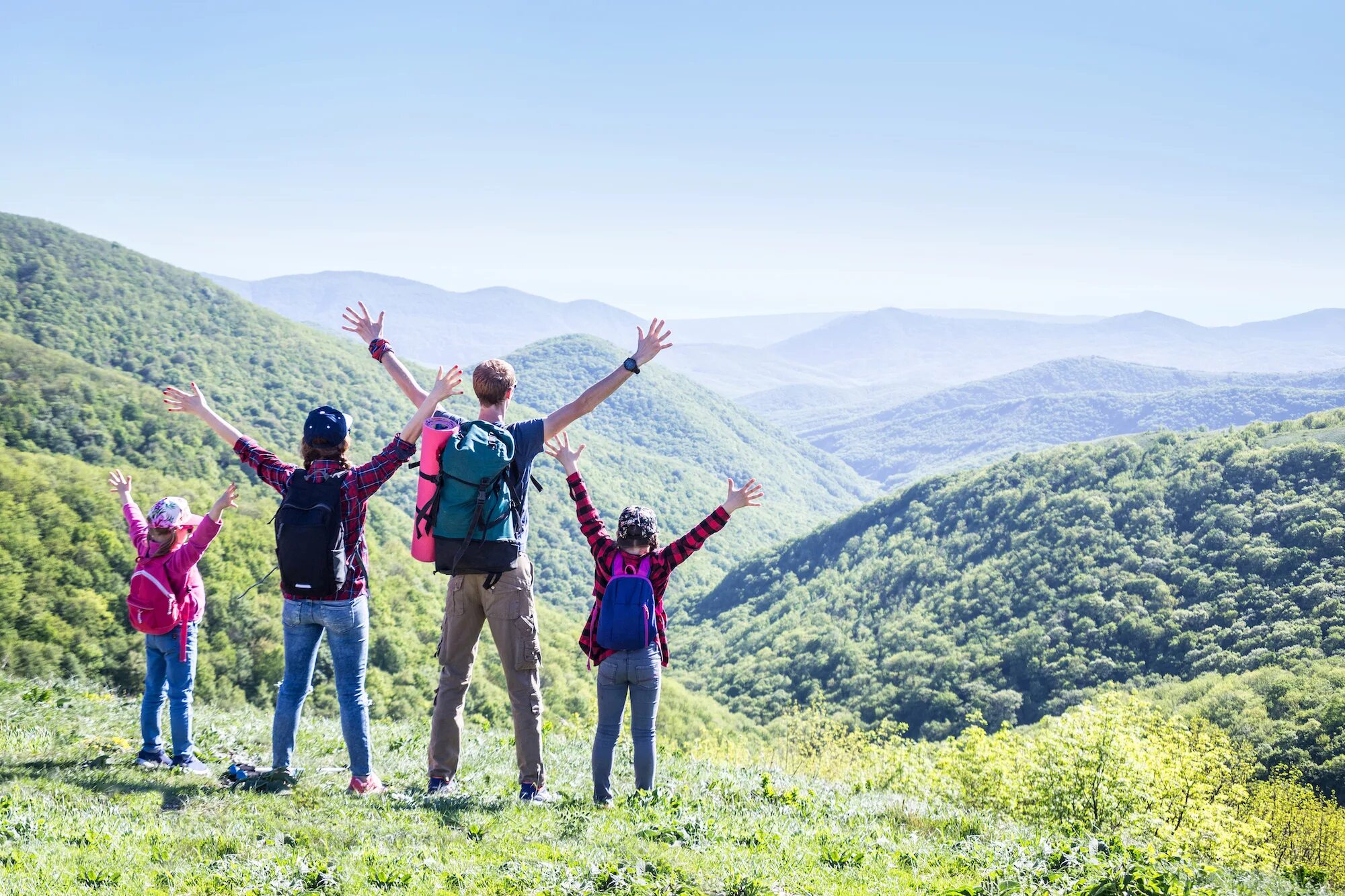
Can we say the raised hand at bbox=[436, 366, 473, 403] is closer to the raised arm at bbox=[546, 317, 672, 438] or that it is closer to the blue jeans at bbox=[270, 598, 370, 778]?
the raised arm at bbox=[546, 317, 672, 438]

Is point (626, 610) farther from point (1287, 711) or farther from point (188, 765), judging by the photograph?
point (1287, 711)

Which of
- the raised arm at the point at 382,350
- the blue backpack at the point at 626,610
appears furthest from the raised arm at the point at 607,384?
the blue backpack at the point at 626,610

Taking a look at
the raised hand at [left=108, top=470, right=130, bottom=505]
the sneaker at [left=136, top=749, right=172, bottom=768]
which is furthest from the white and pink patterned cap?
the sneaker at [left=136, top=749, right=172, bottom=768]

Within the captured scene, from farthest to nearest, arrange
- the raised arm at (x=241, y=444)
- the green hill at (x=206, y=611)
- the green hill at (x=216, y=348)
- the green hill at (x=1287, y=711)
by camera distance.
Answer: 1. the green hill at (x=216, y=348)
2. the green hill at (x=1287, y=711)
3. the green hill at (x=206, y=611)
4. the raised arm at (x=241, y=444)

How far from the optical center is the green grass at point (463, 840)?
15.0 ft

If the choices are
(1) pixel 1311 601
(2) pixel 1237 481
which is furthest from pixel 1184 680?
(2) pixel 1237 481

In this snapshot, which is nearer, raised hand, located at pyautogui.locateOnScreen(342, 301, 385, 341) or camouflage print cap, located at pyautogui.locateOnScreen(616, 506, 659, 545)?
camouflage print cap, located at pyautogui.locateOnScreen(616, 506, 659, 545)

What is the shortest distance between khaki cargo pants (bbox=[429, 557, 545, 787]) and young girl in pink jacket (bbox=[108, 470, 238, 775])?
2.09 meters

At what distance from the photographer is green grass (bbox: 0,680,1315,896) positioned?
4574mm

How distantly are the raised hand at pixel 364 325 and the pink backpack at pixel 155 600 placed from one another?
7.78 ft

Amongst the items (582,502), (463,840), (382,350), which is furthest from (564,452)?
(463,840)

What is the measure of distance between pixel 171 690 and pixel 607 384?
4.43 m

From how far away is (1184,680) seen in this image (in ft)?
272

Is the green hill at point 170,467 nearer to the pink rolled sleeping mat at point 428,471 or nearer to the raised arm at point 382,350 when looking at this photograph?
the raised arm at point 382,350
